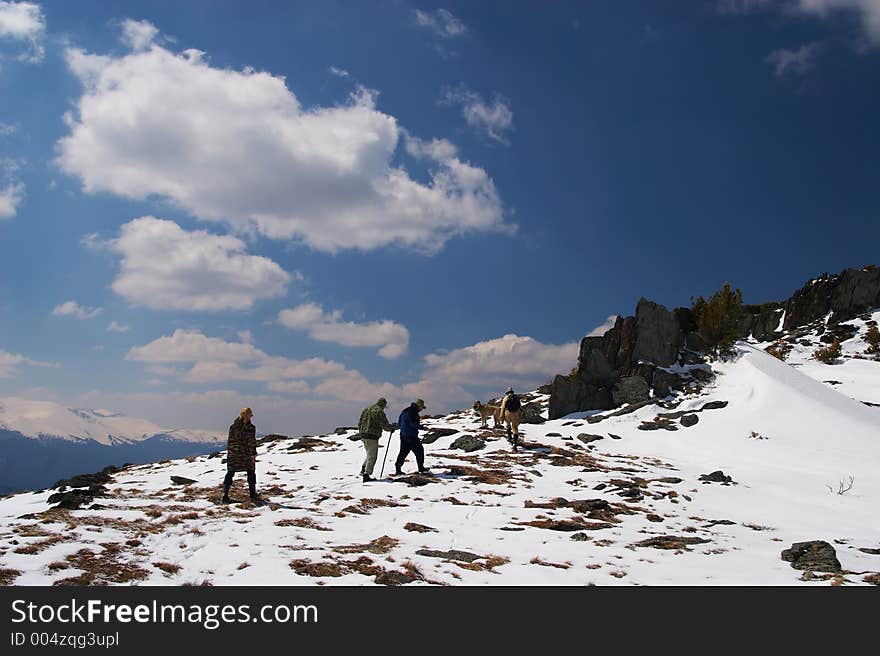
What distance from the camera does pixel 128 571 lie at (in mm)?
7973

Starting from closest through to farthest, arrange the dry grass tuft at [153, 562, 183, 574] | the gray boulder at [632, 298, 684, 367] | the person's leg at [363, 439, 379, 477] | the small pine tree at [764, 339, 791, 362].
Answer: the dry grass tuft at [153, 562, 183, 574]
the person's leg at [363, 439, 379, 477]
the gray boulder at [632, 298, 684, 367]
the small pine tree at [764, 339, 791, 362]

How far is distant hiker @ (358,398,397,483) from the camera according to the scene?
→ 18.1 m

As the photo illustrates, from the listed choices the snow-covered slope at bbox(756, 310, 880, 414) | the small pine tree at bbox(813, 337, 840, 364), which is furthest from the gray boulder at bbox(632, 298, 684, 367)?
the small pine tree at bbox(813, 337, 840, 364)

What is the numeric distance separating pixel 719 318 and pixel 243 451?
1658 inches

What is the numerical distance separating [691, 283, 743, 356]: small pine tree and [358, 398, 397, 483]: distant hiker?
34.7 meters

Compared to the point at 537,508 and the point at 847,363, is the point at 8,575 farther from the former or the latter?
the point at 847,363

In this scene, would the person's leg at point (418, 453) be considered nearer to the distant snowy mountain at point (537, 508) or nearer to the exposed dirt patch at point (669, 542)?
the distant snowy mountain at point (537, 508)

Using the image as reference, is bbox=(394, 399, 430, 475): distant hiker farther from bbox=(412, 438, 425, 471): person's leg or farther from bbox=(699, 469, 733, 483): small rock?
bbox=(699, 469, 733, 483): small rock

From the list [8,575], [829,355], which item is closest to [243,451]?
[8,575]

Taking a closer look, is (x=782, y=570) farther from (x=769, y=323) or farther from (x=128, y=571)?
(x=769, y=323)

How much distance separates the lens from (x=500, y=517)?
516 inches
